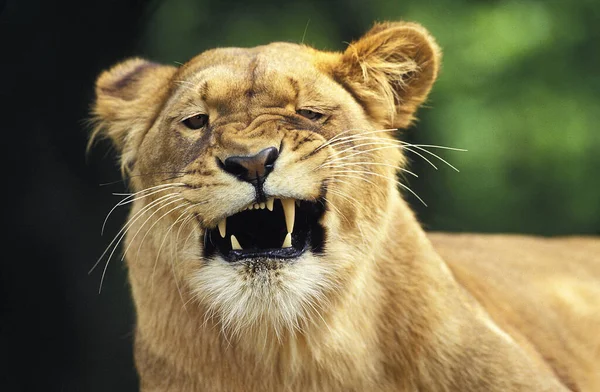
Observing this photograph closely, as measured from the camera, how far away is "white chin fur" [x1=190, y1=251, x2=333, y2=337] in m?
2.77

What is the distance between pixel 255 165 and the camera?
2633 mm

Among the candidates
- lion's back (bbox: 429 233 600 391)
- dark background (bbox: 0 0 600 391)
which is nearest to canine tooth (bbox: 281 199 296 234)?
lion's back (bbox: 429 233 600 391)

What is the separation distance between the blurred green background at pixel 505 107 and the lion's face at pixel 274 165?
307 centimetres

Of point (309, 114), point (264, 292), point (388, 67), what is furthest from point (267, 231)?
point (388, 67)

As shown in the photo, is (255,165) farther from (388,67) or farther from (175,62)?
(175,62)

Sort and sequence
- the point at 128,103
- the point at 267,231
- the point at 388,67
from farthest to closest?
the point at 128,103 < the point at 388,67 < the point at 267,231

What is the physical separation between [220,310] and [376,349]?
52 cm

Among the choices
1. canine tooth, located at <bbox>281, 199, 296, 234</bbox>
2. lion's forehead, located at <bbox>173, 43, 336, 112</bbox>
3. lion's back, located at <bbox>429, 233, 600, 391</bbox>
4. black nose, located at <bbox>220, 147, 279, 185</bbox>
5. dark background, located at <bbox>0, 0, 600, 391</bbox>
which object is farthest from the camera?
dark background, located at <bbox>0, 0, 600, 391</bbox>

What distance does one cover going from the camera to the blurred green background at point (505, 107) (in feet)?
21.4

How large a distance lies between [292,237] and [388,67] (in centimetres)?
76

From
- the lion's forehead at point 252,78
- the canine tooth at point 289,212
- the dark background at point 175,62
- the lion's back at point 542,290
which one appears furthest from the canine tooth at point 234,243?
the dark background at point 175,62

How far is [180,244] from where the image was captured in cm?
301

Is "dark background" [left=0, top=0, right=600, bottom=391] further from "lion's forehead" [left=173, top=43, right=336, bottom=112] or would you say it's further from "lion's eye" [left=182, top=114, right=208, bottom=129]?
"lion's eye" [left=182, top=114, right=208, bottom=129]

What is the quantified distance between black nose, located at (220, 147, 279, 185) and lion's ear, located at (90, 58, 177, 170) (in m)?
0.74
